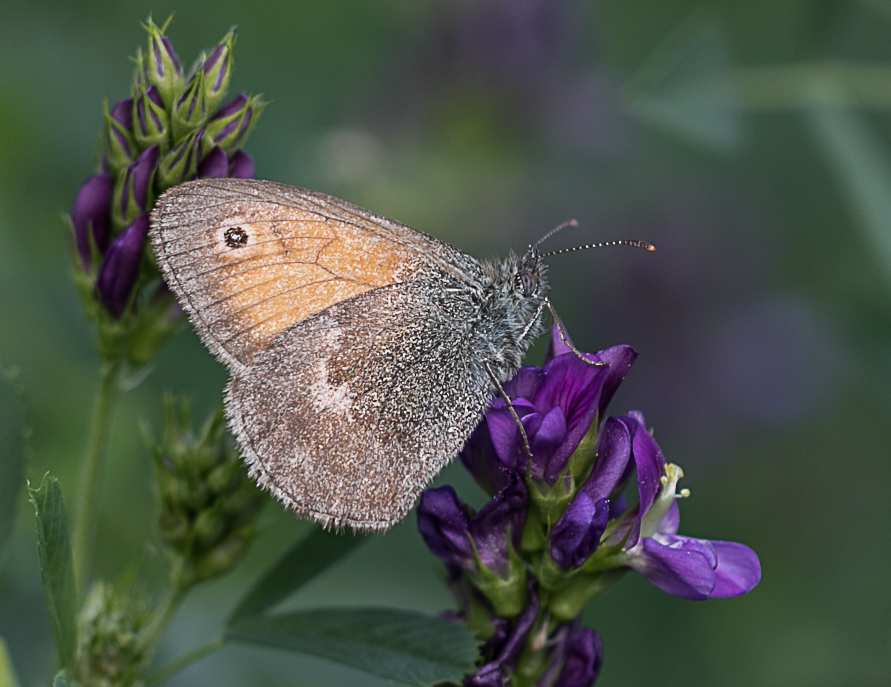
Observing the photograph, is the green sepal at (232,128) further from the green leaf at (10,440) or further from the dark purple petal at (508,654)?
the dark purple petal at (508,654)


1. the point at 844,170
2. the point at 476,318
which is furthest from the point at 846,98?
the point at 476,318

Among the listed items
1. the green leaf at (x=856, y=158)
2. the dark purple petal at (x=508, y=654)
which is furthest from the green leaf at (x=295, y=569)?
the green leaf at (x=856, y=158)

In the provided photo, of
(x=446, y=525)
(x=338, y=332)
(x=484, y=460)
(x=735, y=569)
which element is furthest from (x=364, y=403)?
(x=735, y=569)

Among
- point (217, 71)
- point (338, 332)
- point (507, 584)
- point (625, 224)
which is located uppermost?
point (217, 71)

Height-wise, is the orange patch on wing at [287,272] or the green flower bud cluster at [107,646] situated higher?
the orange patch on wing at [287,272]

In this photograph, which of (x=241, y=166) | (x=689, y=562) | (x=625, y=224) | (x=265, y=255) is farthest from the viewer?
(x=625, y=224)

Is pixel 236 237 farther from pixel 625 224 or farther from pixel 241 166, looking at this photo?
pixel 625 224

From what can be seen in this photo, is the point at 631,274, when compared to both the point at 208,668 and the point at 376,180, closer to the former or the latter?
the point at 376,180
